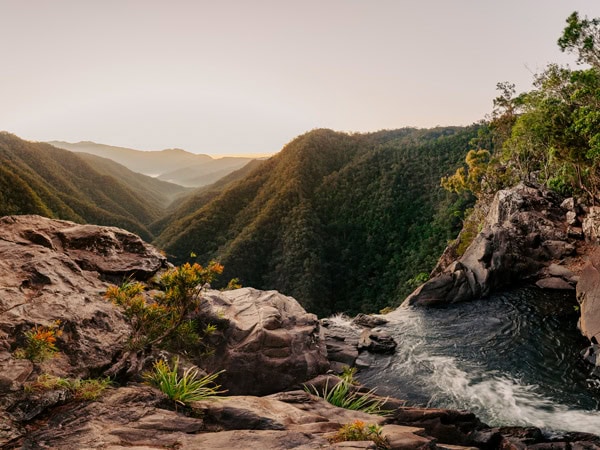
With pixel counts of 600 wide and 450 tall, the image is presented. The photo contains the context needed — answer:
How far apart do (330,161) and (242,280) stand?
51.9 m

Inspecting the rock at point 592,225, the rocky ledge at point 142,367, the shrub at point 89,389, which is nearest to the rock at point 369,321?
the rocky ledge at point 142,367

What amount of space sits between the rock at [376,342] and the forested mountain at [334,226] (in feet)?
112

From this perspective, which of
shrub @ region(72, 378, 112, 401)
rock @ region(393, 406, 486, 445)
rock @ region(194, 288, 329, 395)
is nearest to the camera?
shrub @ region(72, 378, 112, 401)

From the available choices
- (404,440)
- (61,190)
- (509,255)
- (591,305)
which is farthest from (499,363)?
(61,190)

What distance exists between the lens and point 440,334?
18.7 metres

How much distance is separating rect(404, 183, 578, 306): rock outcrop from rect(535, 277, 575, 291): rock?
50 millimetres

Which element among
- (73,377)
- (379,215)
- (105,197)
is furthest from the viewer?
(105,197)

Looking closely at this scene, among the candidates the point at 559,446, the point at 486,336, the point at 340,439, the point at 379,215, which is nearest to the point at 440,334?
the point at 486,336

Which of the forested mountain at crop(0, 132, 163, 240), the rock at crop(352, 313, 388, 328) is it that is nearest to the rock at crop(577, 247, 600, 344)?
the rock at crop(352, 313, 388, 328)

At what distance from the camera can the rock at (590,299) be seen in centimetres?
1563

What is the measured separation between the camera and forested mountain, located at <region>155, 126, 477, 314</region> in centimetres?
6254

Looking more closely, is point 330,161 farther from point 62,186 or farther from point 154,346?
point 154,346

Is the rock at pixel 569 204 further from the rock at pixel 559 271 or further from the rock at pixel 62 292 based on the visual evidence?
the rock at pixel 62 292

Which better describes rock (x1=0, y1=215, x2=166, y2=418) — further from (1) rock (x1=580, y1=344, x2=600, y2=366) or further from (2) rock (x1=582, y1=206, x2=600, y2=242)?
(2) rock (x1=582, y1=206, x2=600, y2=242)
